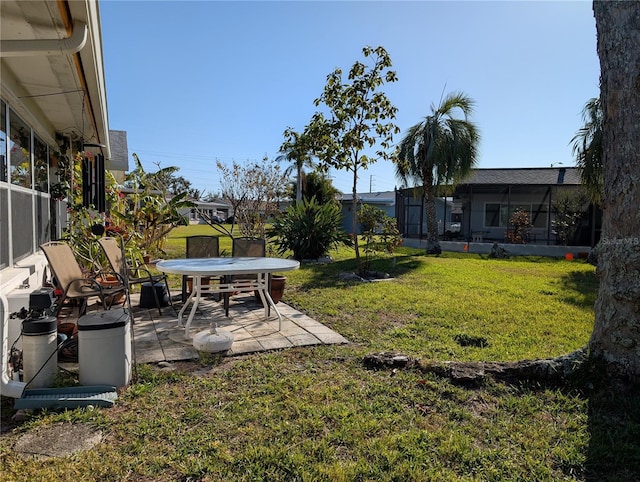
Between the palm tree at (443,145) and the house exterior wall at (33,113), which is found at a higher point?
the palm tree at (443,145)

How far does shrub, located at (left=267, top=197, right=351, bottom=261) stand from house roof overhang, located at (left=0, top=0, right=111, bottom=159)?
5.33 meters

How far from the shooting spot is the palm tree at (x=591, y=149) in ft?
35.5

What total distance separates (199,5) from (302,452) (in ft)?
22.0

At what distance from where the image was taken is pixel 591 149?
35.8ft

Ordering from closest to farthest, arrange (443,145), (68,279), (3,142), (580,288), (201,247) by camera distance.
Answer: (3,142)
(68,279)
(201,247)
(580,288)
(443,145)

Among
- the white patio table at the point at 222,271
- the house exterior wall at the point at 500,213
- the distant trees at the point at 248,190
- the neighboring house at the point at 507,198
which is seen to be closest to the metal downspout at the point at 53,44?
the white patio table at the point at 222,271

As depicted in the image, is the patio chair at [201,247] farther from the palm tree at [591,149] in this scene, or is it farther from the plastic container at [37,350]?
the palm tree at [591,149]

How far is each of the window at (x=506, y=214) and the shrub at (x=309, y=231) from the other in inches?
469

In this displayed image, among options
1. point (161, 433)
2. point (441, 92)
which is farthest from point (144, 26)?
point (441, 92)

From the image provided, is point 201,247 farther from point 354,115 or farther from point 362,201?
point 362,201

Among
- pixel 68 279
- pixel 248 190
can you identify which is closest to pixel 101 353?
pixel 68 279

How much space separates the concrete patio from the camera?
13.4ft

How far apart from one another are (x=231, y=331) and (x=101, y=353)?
181cm

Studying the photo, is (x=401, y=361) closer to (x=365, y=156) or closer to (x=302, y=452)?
(x=302, y=452)
